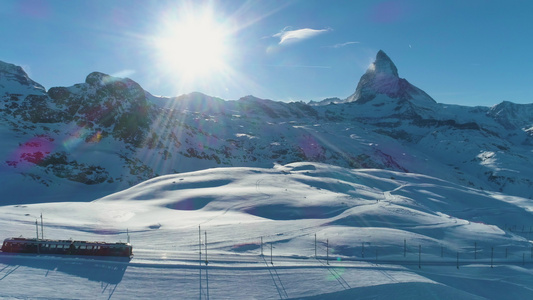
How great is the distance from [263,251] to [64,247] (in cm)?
2085

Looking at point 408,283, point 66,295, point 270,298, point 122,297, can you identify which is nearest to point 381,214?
point 408,283

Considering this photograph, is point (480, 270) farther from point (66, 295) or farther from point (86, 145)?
point (86, 145)

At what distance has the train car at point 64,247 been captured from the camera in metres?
32.9

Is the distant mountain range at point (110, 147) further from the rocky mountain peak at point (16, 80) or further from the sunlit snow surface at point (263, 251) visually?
the sunlit snow surface at point (263, 251)

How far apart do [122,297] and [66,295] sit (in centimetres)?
414

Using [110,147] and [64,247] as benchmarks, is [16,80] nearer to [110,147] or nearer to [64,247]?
[110,147]

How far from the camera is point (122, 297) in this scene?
26781mm

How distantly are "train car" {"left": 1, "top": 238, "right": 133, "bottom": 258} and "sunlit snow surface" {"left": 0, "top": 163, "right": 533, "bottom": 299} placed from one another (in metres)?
1.24

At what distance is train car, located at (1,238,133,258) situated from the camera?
3288 centimetres

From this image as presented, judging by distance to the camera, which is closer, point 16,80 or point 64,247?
point 64,247

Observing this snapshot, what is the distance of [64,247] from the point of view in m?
33.4

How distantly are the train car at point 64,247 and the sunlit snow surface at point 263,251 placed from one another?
124cm

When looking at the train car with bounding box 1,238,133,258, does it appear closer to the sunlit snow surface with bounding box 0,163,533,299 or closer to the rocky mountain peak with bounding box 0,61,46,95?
the sunlit snow surface with bounding box 0,163,533,299

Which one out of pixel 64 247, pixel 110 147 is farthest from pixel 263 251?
pixel 110 147
